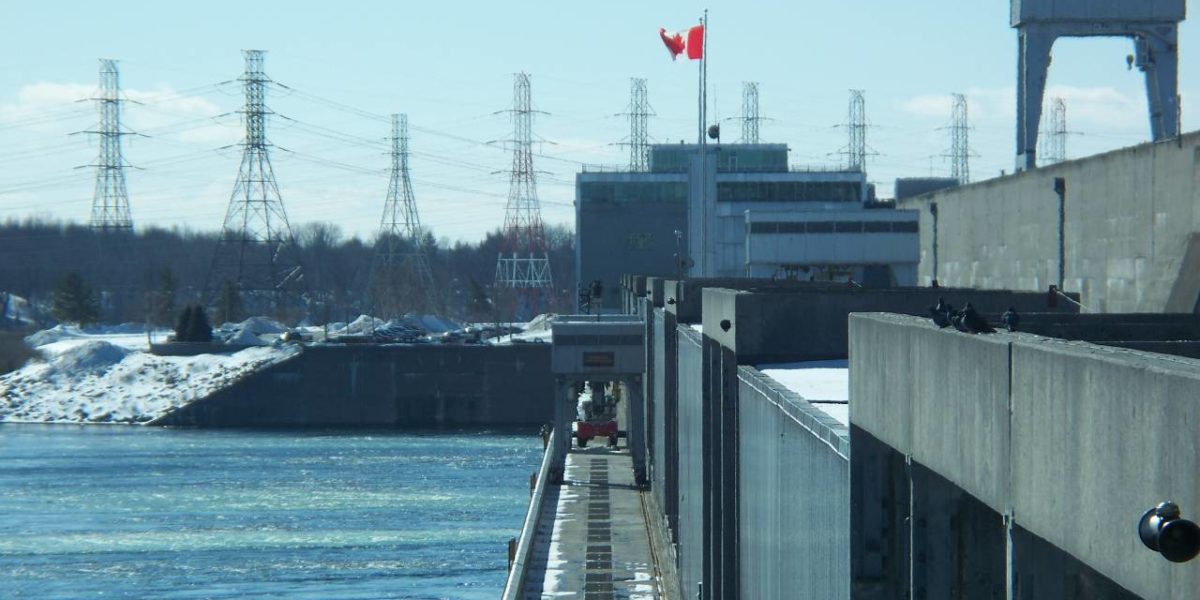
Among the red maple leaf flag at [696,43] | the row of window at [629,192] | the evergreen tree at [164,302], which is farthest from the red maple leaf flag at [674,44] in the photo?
the evergreen tree at [164,302]

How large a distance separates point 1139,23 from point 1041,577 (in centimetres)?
2559

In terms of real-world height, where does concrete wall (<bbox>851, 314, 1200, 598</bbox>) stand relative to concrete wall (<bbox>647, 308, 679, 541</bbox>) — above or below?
above

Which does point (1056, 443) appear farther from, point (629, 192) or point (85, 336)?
point (85, 336)

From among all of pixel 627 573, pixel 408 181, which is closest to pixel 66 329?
pixel 408 181

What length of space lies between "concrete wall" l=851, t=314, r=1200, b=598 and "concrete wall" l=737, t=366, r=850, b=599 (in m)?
1.26

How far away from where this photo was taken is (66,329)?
139000 mm

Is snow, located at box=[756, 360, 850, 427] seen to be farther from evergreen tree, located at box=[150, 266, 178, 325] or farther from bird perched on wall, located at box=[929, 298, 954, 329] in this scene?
evergreen tree, located at box=[150, 266, 178, 325]

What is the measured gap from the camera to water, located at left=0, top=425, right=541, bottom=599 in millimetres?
43844

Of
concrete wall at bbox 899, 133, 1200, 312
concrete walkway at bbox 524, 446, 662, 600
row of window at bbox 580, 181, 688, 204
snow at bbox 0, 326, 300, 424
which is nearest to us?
concrete wall at bbox 899, 133, 1200, 312

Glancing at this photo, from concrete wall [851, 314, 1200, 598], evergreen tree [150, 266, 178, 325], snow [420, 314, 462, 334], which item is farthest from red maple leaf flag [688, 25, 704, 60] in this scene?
evergreen tree [150, 266, 178, 325]

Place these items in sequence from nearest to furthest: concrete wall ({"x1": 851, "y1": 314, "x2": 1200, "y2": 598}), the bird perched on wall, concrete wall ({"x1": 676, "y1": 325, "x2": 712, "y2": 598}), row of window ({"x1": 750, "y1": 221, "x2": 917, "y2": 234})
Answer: concrete wall ({"x1": 851, "y1": 314, "x2": 1200, "y2": 598})
the bird perched on wall
concrete wall ({"x1": 676, "y1": 325, "x2": 712, "y2": 598})
row of window ({"x1": 750, "y1": 221, "x2": 917, "y2": 234})

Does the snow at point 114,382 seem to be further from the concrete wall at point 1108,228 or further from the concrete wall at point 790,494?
the concrete wall at point 790,494

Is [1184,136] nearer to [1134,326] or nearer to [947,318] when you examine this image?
[1134,326]

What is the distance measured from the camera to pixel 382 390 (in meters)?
103
